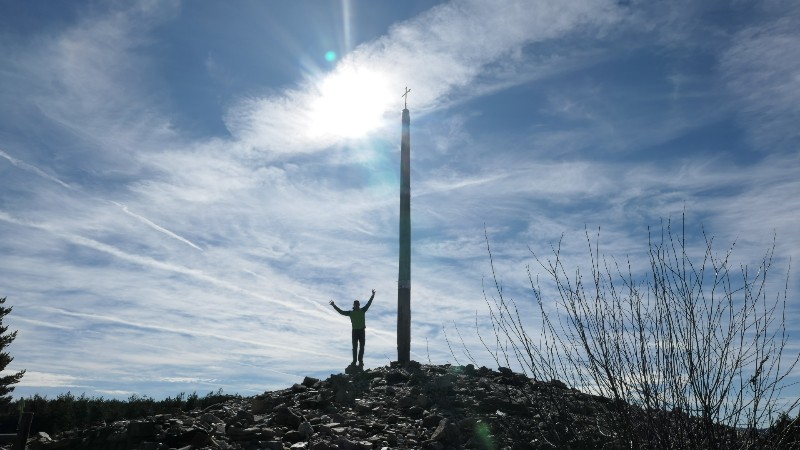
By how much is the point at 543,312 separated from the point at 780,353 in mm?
2410

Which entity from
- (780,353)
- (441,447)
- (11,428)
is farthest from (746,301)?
(11,428)

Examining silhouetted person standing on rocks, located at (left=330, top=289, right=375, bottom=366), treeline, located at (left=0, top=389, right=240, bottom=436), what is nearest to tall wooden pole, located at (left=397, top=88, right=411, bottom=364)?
silhouetted person standing on rocks, located at (left=330, top=289, right=375, bottom=366)

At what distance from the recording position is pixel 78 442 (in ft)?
39.6

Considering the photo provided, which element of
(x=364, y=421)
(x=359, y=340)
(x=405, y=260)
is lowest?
(x=364, y=421)

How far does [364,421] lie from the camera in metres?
12.0

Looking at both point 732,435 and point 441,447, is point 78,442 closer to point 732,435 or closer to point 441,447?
point 441,447

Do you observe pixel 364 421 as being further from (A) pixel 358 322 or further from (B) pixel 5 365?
(B) pixel 5 365

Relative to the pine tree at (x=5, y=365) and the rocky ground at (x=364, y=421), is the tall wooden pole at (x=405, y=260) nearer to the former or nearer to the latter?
the rocky ground at (x=364, y=421)

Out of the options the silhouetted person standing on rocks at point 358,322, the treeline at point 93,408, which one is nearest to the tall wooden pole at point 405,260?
the silhouetted person standing on rocks at point 358,322

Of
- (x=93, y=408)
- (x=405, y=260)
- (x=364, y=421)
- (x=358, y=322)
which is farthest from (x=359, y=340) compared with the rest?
(x=93, y=408)

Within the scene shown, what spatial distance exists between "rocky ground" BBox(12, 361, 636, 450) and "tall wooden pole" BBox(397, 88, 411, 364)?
6.20 ft

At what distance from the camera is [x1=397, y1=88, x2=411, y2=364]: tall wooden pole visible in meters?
17.1

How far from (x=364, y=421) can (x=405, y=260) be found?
244 inches

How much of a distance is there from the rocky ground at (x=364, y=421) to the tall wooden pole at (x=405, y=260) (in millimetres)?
1890
